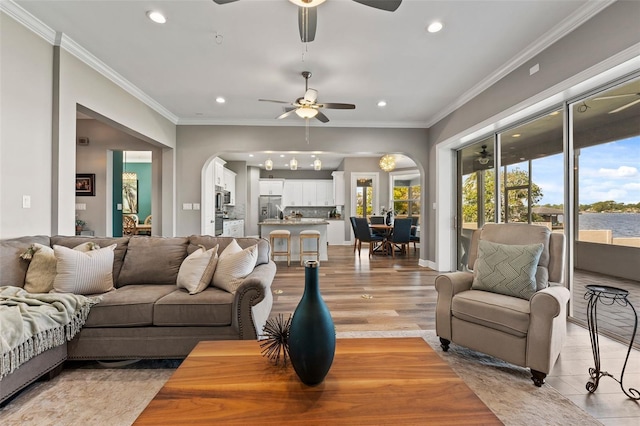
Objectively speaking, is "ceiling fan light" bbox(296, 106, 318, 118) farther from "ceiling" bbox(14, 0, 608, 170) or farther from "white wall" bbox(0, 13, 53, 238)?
"white wall" bbox(0, 13, 53, 238)

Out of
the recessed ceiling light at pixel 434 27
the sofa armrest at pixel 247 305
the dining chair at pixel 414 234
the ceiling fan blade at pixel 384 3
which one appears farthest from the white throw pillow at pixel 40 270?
the dining chair at pixel 414 234

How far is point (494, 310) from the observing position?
6.72 feet

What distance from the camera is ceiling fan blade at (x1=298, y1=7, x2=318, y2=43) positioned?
2127 mm

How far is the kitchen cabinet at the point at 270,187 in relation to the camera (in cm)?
1061

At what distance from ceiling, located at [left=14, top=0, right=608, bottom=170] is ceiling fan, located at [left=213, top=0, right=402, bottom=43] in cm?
38

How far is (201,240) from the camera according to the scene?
9.26 feet

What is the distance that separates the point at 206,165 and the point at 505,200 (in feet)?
17.0

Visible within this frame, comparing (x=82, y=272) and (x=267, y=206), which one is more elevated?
(x=267, y=206)

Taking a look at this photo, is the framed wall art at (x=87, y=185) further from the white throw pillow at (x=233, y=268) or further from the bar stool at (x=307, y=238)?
the white throw pillow at (x=233, y=268)

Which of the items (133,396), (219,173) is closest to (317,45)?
(133,396)

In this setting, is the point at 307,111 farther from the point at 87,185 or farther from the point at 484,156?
the point at 87,185

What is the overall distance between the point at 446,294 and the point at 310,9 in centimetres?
244

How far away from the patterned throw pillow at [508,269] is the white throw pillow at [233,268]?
1.89m

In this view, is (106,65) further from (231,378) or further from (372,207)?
(372,207)
